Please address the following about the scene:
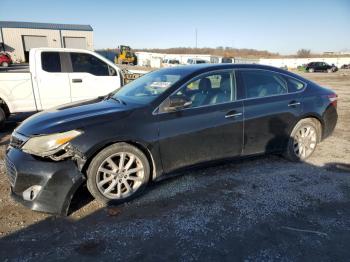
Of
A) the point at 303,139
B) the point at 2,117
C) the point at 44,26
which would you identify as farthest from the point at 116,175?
the point at 44,26

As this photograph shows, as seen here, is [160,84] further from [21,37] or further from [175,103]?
[21,37]

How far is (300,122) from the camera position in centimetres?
516

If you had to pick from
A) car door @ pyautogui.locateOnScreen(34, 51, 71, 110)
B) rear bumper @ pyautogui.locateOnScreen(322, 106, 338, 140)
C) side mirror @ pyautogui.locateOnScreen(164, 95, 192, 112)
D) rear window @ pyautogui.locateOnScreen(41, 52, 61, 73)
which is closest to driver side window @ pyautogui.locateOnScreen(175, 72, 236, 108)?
side mirror @ pyautogui.locateOnScreen(164, 95, 192, 112)

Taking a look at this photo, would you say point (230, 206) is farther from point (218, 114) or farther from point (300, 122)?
point (300, 122)

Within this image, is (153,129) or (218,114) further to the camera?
(218,114)

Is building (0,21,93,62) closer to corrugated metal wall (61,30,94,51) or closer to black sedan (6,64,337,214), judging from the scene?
corrugated metal wall (61,30,94,51)

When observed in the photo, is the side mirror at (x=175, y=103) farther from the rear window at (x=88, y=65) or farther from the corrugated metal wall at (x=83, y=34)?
the corrugated metal wall at (x=83, y=34)

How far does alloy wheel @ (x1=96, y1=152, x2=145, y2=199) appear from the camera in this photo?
369 cm

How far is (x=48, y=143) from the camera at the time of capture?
346 cm

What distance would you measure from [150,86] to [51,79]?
4275mm

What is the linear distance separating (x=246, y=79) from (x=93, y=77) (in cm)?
486

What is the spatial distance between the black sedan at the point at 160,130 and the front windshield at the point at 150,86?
0.02 m

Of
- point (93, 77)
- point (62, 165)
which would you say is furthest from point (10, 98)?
point (62, 165)

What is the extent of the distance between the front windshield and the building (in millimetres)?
44880
